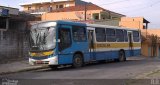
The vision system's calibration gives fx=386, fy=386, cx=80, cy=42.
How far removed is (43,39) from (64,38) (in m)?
1.23

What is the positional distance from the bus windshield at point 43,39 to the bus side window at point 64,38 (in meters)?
0.44

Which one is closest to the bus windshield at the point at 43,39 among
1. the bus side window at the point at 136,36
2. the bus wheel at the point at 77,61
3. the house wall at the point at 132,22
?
A: the bus wheel at the point at 77,61

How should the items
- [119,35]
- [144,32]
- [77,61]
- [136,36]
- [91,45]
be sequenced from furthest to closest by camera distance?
[144,32] → [136,36] → [119,35] → [91,45] → [77,61]

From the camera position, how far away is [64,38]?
22.0 meters

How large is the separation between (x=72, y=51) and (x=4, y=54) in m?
6.03

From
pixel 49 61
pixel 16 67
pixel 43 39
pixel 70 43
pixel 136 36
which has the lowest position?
pixel 16 67

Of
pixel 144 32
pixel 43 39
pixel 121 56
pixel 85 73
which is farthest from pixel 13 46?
pixel 144 32

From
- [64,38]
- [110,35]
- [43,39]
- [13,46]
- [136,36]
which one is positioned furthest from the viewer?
[136,36]

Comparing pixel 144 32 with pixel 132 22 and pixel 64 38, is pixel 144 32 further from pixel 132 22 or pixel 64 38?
pixel 64 38

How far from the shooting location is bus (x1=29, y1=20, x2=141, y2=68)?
70.1 feet

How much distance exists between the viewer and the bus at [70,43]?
2136cm

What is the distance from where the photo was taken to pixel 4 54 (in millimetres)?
26234

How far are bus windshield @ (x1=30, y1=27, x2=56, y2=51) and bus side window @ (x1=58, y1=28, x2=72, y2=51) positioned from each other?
44 cm

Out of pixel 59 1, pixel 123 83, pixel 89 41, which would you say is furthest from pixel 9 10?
pixel 59 1
